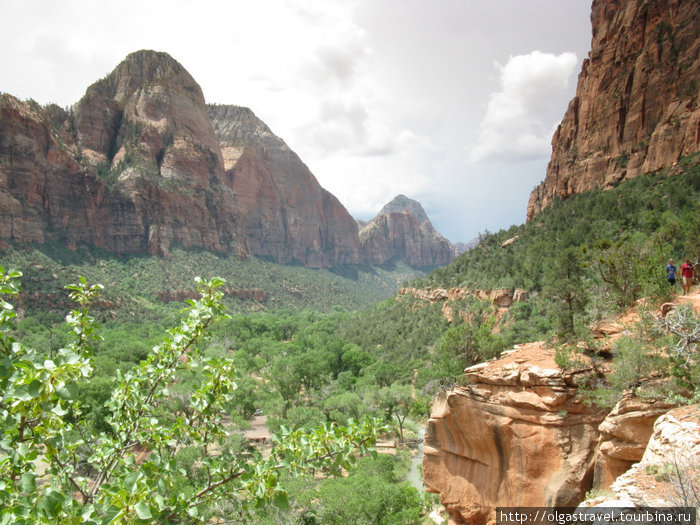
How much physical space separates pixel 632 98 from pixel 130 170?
332 ft

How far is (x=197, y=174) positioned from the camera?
110625mm

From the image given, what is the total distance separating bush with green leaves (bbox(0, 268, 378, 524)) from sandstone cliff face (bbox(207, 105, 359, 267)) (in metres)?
143

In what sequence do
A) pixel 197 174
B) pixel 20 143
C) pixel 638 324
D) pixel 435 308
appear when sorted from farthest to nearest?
1. pixel 197 174
2. pixel 20 143
3. pixel 435 308
4. pixel 638 324

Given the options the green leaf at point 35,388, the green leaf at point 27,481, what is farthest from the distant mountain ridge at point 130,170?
the green leaf at point 35,388

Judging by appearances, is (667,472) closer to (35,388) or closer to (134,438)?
(134,438)

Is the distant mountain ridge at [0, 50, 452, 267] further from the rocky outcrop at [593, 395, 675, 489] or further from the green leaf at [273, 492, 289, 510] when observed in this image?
the rocky outcrop at [593, 395, 675, 489]

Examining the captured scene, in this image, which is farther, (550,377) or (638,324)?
(550,377)

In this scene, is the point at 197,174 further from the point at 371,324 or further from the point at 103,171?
the point at 371,324

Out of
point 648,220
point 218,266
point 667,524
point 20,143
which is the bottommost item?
point 667,524

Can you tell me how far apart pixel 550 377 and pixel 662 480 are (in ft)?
14.6

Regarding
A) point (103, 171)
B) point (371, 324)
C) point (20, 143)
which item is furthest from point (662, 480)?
point (103, 171)

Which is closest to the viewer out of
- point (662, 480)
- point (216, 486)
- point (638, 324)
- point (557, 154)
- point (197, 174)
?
point (216, 486)

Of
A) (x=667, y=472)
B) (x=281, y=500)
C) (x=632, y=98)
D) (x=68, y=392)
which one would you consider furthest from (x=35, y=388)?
(x=632, y=98)

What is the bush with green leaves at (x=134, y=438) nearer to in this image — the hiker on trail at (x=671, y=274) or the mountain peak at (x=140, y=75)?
the hiker on trail at (x=671, y=274)
